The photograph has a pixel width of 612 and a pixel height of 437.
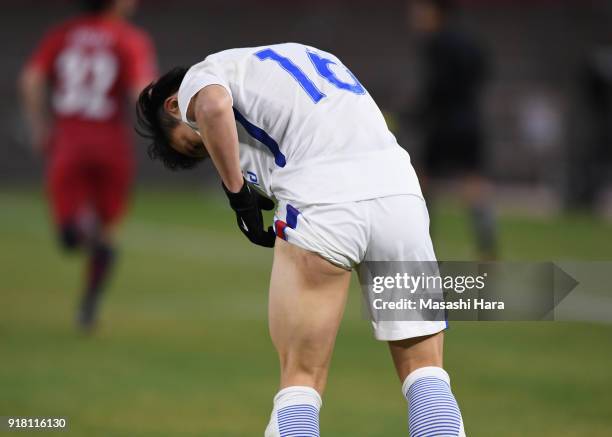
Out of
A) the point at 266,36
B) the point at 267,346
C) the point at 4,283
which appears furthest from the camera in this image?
the point at 266,36

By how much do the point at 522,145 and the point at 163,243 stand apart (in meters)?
9.81

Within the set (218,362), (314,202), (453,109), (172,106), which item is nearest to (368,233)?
(314,202)

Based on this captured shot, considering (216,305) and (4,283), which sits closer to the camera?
(216,305)

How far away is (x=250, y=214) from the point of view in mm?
4203

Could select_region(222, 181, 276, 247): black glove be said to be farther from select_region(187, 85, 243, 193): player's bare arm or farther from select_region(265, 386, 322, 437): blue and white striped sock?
select_region(265, 386, 322, 437): blue and white striped sock

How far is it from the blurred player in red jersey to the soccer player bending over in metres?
4.41

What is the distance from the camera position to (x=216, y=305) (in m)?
9.84

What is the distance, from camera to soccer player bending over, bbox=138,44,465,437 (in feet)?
13.2

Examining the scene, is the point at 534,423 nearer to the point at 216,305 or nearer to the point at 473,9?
the point at 216,305

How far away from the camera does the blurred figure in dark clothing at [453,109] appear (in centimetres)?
1152

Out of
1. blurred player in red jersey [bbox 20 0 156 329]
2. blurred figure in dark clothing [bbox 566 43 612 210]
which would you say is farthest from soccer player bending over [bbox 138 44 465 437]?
blurred figure in dark clothing [bbox 566 43 612 210]

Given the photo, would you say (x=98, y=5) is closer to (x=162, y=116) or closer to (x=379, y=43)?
(x=162, y=116)

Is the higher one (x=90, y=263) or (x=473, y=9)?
(x=473, y=9)

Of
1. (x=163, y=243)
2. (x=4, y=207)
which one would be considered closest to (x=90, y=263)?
(x=163, y=243)
